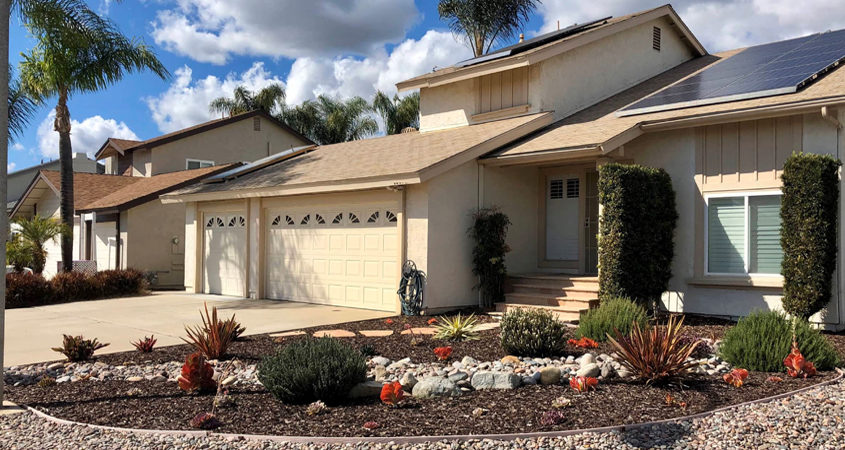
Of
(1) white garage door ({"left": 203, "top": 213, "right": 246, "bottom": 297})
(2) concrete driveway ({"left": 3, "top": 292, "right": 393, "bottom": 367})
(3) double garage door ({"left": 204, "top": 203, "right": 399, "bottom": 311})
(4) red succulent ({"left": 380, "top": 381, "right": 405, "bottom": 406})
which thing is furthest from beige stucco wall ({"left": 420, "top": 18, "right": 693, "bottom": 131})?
(4) red succulent ({"left": 380, "top": 381, "right": 405, "bottom": 406})

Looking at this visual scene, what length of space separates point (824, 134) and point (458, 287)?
22.4ft

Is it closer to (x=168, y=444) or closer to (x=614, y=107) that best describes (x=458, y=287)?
(x=614, y=107)

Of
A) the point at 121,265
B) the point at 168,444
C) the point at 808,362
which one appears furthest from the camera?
the point at 121,265

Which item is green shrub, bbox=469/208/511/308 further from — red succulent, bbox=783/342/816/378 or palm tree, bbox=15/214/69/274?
palm tree, bbox=15/214/69/274

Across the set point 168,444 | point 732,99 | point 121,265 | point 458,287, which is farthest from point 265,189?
point 168,444

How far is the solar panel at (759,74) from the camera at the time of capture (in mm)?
12047

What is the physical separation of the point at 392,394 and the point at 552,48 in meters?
11.5

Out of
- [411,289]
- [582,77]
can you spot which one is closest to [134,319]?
[411,289]

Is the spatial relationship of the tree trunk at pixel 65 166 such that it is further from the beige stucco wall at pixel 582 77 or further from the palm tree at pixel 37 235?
the beige stucco wall at pixel 582 77

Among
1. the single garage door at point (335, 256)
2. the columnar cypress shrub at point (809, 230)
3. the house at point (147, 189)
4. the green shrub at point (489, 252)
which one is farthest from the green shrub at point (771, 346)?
the house at point (147, 189)

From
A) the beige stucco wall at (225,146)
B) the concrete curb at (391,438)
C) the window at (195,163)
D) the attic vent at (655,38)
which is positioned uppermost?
the attic vent at (655,38)

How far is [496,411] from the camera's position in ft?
19.5

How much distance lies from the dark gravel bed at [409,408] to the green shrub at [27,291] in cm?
1053

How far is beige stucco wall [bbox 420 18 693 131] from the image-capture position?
1591 cm
